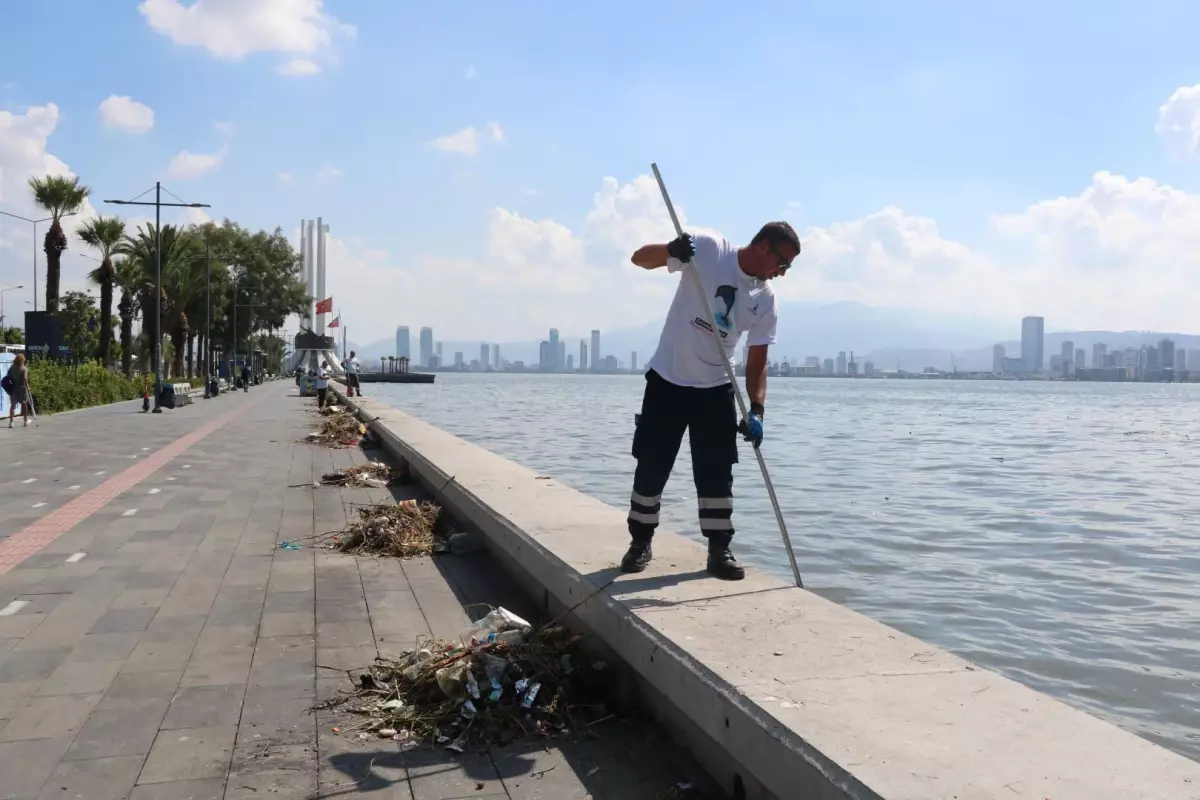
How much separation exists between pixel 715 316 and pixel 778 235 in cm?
47

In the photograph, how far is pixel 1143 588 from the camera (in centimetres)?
861

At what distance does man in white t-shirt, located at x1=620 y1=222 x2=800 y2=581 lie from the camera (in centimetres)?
464

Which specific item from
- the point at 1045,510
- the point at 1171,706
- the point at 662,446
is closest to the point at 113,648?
the point at 662,446

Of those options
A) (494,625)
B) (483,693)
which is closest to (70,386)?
(494,625)

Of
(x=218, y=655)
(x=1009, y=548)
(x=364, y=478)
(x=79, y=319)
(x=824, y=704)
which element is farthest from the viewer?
(x=79, y=319)

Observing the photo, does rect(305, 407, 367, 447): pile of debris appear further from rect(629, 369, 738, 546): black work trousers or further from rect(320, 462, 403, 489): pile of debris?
rect(629, 369, 738, 546): black work trousers

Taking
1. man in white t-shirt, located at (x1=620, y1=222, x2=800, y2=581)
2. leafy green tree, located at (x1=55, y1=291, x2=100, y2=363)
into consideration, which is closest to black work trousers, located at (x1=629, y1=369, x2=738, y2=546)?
man in white t-shirt, located at (x1=620, y1=222, x2=800, y2=581)

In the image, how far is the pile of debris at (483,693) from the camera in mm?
3633

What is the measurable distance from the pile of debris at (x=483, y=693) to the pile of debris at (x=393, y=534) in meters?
2.95

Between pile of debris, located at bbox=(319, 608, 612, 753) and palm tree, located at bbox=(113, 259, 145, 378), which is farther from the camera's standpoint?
palm tree, located at bbox=(113, 259, 145, 378)

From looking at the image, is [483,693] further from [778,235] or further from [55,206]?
[55,206]

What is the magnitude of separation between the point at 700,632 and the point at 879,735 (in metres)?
1.01

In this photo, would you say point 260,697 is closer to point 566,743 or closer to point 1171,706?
point 566,743

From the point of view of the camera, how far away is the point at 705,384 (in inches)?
184
